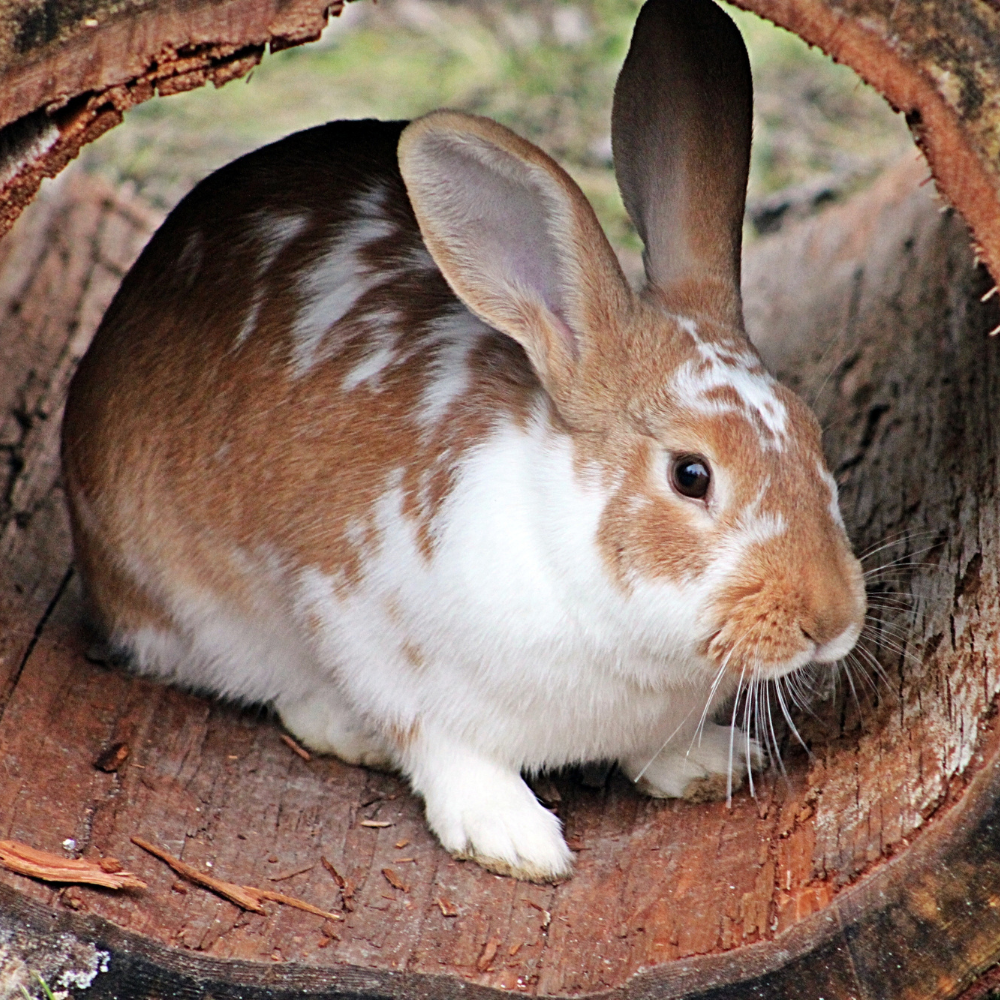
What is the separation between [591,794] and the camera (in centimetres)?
360

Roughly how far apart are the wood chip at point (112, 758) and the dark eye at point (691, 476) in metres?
1.47

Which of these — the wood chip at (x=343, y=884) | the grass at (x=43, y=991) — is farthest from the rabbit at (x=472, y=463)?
the grass at (x=43, y=991)

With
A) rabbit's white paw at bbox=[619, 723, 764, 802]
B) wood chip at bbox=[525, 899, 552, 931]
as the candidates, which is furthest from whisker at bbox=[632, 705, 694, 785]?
wood chip at bbox=[525, 899, 552, 931]

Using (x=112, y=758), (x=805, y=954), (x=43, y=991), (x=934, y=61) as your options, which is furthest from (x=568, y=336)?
(x=43, y=991)

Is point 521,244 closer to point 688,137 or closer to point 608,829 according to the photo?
point 688,137

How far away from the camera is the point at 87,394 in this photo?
3850 millimetres

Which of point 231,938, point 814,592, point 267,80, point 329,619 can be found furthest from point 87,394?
point 267,80

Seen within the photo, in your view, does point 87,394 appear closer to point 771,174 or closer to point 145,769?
point 145,769

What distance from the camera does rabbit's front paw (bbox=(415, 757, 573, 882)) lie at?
326 cm

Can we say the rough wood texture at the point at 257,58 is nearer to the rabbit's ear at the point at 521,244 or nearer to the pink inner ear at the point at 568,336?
the rabbit's ear at the point at 521,244

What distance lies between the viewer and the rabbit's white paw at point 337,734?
3.65 metres

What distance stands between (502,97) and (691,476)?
15.7ft

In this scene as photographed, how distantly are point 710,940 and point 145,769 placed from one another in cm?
139

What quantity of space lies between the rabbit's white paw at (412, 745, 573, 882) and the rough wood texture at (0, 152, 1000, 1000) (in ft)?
0.15
